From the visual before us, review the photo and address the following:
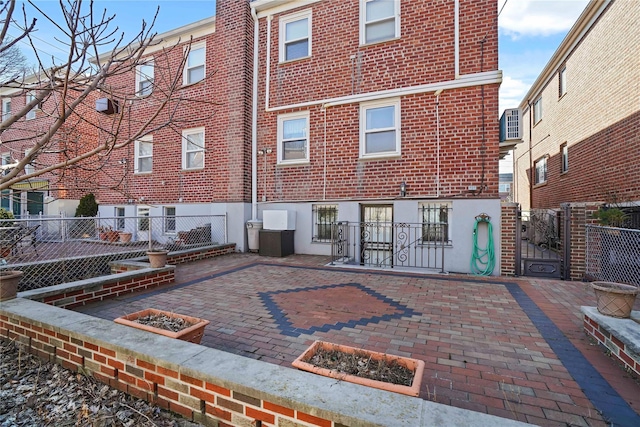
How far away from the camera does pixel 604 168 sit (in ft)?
27.2

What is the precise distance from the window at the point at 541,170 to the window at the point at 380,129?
9686 mm

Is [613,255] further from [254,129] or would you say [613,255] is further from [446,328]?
[254,129]

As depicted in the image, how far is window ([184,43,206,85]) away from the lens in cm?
1001

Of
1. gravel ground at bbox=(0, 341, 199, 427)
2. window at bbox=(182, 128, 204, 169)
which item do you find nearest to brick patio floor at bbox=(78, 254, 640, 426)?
gravel ground at bbox=(0, 341, 199, 427)

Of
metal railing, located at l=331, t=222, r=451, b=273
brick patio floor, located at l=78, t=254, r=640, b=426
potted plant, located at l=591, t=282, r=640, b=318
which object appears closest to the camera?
brick patio floor, located at l=78, t=254, r=640, b=426

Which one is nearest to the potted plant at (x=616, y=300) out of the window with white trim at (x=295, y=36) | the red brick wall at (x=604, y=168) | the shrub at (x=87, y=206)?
the red brick wall at (x=604, y=168)

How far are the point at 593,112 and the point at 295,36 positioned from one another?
9.09 m

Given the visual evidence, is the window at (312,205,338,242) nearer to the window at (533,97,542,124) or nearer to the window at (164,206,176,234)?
the window at (164,206,176,234)

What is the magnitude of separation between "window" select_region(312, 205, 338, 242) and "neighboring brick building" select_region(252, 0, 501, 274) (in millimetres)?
32

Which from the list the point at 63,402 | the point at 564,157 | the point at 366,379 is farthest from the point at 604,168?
the point at 63,402

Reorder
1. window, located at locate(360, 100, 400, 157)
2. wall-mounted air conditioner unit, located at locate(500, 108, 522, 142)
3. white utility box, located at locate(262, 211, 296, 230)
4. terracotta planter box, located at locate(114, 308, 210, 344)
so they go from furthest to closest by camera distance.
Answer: white utility box, located at locate(262, 211, 296, 230), window, located at locate(360, 100, 400, 157), wall-mounted air conditioner unit, located at locate(500, 108, 522, 142), terracotta planter box, located at locate(114, 308, 210, 344)

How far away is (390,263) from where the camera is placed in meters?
7.55

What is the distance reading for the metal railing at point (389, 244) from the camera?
279 inches

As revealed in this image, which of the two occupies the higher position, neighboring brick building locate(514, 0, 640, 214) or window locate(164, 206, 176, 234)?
neighboring brick building locate(514, 0, 640, 214)
